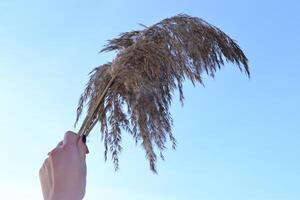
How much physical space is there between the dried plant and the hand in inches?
42.8

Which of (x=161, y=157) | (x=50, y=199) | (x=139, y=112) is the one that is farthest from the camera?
(x=161, y=157)

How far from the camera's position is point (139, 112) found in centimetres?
494

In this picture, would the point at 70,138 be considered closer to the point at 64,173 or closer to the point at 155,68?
the point at 64,173

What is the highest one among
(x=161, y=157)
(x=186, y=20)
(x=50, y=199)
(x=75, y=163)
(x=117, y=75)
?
(x=186, y=20)

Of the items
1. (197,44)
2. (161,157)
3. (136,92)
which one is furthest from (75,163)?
(161,157)

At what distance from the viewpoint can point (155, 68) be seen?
456 centimetres

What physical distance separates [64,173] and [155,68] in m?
1.72

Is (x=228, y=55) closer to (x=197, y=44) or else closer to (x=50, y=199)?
(x=197, y=44)

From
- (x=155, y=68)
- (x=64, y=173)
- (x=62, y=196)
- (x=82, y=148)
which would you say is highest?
(x=155, y=68)

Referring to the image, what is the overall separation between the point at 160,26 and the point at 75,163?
2.09 meters

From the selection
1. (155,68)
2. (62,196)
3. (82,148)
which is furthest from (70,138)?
(155,68)

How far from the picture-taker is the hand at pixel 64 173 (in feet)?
9.95

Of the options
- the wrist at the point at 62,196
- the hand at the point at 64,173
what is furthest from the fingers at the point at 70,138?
the wrist at the point at 62,196

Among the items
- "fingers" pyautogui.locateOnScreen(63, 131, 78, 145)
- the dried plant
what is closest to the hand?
"fingers" pyautogui.locateOnScreen(63, 131, 78, 145)
